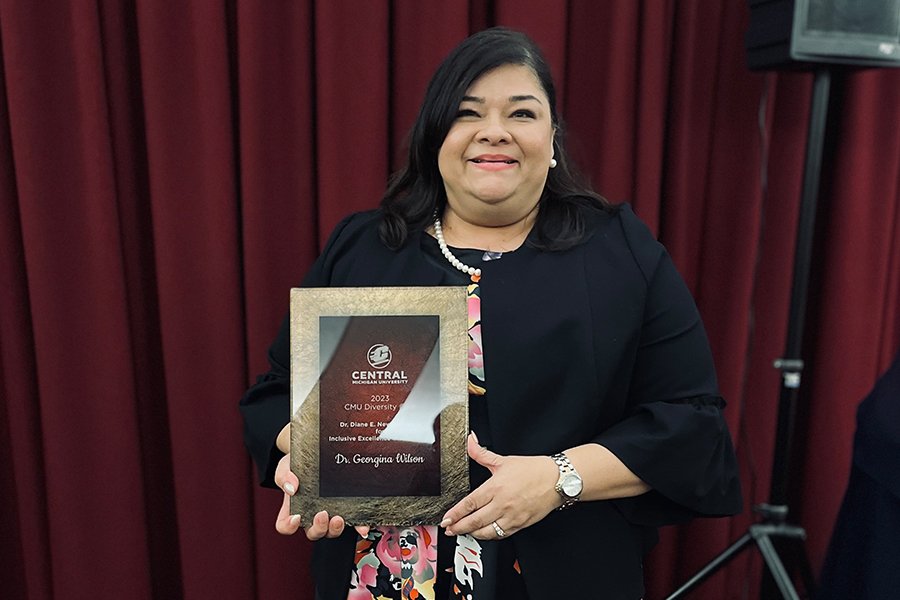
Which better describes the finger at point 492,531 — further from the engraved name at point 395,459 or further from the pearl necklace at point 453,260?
the pearl necklace at point 453,260

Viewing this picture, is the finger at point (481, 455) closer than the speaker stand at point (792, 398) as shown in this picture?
Yes

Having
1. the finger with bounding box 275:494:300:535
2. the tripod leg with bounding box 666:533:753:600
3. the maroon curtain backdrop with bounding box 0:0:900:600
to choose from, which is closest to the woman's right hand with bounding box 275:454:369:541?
the finger with bounding box 275:494:300:535

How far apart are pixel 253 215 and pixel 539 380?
0.85 meters

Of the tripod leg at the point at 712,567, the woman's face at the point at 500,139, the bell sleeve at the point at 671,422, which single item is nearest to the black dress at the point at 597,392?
the bell sleeve at the point at 671,422

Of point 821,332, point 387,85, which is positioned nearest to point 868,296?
point 821,332

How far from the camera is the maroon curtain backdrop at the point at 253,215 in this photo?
56.7 inches

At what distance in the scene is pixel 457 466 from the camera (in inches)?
33.0

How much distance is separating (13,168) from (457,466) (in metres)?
1.29

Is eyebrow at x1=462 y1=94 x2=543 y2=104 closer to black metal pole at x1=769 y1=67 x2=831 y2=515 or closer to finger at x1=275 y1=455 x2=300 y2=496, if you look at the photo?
finger at x1=275 y1=455 x2=300 y2=496

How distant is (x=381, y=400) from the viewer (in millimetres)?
832

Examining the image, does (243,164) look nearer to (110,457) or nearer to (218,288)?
(218,288)

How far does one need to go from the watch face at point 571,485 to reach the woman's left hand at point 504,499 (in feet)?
0.04

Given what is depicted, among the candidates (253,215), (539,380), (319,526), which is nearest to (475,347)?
(539,380)

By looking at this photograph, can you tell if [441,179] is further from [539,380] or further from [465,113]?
[539,380]
